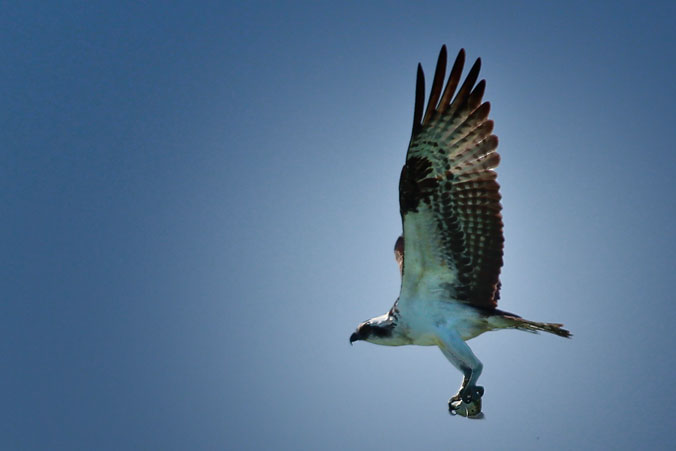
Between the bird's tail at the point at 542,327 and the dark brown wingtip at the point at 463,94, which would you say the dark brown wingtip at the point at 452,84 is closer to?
the dark brown wingtip at the point at 463,94

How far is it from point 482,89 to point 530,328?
2752 mm

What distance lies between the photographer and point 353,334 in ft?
31.9

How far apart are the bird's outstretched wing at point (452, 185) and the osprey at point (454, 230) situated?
1 centimetres

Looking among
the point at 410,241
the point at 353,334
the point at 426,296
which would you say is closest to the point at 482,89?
the point at 410,241

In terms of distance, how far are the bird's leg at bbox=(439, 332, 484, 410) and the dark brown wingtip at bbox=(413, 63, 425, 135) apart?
247 cm

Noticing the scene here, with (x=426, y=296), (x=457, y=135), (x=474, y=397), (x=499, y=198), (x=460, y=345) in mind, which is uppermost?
(x=457, y=135)

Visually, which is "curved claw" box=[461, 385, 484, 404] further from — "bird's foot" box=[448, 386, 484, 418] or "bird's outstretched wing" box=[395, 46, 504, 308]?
"bird's outstretched wing" box=[395, 46, 504, 308]

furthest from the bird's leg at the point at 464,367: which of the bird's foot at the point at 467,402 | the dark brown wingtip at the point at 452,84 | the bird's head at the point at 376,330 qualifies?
the dark brown wingtip at the point at 452,84

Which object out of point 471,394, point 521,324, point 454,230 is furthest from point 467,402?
point 454,230

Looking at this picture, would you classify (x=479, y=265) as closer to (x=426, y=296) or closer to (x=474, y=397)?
(x=426, y=296)

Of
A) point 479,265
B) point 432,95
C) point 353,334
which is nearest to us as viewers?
point 432,95

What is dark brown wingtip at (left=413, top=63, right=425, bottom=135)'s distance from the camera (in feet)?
26.5

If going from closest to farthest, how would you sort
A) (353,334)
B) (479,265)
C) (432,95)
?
(432,95) < (479,265) < (353,334)

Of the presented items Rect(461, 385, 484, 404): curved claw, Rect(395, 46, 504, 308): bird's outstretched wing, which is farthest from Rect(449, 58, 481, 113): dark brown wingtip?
Rect(461, 385, 484, 404): curved claw
